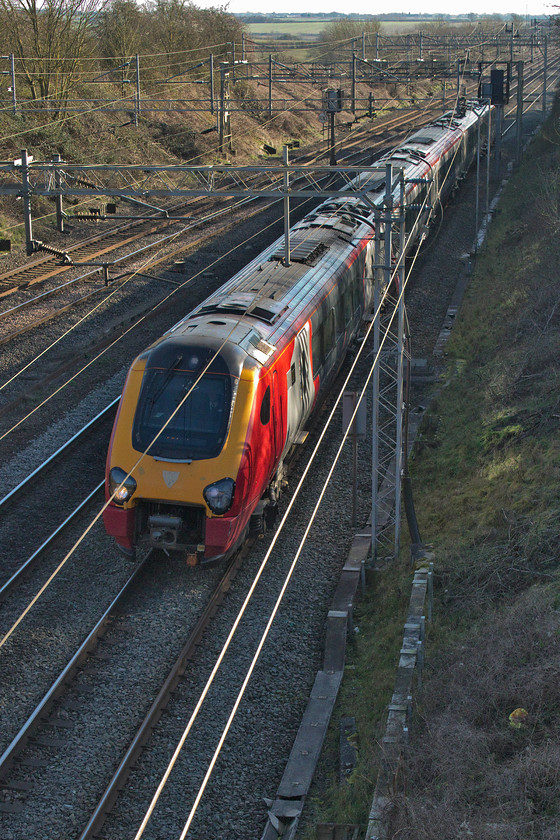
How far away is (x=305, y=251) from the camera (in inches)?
681

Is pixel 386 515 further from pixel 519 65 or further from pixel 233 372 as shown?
pixel 519 65

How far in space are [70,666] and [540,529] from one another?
5846mm

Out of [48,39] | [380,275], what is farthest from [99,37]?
[380,275]

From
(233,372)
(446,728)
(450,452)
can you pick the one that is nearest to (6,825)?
(446,728)

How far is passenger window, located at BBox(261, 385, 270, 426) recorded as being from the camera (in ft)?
40.3

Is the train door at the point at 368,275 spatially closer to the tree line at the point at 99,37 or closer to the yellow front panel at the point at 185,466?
the yellow front panel at the point at 185,466

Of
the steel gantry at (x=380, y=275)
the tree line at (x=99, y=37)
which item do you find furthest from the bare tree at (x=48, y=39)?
the steel gantry at (x=380, y=275)

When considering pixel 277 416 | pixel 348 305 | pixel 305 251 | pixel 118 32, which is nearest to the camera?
pixel 277 416

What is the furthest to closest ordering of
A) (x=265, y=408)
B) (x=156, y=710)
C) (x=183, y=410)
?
(x=265, y=408)
(x=183, y=410)
(x=156, y=710)

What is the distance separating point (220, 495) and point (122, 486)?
1.24m

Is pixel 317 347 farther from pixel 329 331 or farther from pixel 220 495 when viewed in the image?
pixel 220 495

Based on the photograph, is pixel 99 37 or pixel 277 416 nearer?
pixel 277 416

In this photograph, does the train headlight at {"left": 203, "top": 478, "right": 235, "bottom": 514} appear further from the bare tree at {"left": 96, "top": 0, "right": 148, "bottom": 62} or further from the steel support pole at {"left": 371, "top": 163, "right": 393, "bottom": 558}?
the bare tree at {"left": 96, "top": 0, "right": 148, "bottom": 62}

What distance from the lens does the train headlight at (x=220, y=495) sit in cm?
1148
